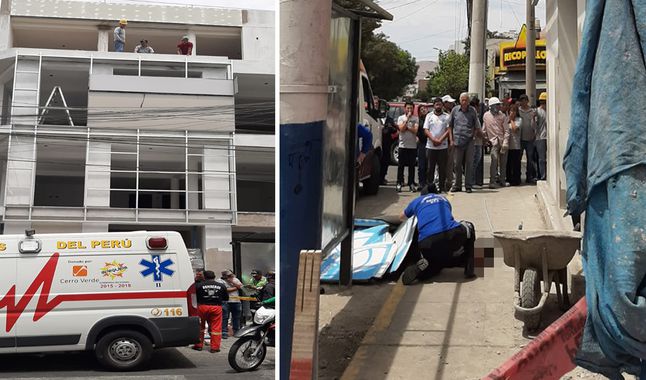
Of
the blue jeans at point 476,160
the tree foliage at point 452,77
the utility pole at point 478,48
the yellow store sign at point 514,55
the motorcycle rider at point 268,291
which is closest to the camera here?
the motorcycle rider at point 268,291

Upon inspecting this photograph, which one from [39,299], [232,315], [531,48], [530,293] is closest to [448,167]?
[530,293]

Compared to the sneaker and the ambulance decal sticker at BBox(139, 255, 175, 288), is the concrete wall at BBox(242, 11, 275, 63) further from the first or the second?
the sneaker

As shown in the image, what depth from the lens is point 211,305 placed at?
139 inches

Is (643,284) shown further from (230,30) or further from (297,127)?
(297,127)

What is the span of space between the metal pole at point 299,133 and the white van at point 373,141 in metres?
8.17

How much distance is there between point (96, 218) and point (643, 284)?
1.97m

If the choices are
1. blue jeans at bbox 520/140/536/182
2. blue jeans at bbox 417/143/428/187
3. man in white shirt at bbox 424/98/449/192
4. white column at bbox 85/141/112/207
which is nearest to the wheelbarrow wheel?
white column at bbox 85/141/112/207

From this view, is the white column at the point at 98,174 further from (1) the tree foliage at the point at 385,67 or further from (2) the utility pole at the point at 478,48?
(1) the tree foliage at the point at 385,67

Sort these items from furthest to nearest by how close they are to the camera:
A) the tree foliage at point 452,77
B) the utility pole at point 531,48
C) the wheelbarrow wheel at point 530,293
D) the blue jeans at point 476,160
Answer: the tree foliage at point 452,77 < the utility pole at point 531,48 < the blue jeans at point 476,160 < the wheelbarrow wheel at point 530,293

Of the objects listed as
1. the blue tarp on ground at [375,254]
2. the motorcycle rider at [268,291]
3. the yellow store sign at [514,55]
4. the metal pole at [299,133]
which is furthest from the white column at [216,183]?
the yellow store sign at [514,55]

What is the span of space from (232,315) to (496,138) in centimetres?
1071

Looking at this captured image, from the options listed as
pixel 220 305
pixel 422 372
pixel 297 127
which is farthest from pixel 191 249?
pixel 422 372

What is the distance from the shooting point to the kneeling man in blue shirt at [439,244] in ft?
26.7

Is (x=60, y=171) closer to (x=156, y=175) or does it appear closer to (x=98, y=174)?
(x=98, y=174)
